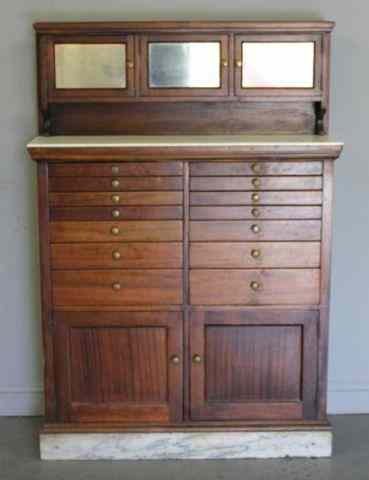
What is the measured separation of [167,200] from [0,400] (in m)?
1.28

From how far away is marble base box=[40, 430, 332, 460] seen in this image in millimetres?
3256

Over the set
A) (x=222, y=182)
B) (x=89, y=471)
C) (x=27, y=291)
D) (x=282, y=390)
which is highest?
(x=222, y=182)

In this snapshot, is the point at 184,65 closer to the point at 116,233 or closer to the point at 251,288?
the point at 116,233

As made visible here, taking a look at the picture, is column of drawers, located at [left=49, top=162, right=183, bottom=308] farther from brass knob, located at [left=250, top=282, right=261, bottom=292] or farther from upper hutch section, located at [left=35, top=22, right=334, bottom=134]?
upper hutch section, located at [left=35, top=22, right=334, bottom=134]

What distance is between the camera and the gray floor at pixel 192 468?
3.16m

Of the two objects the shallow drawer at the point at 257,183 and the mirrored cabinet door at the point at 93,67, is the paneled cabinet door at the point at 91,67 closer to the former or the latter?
the mirrored cabinet door at the point at 93,67

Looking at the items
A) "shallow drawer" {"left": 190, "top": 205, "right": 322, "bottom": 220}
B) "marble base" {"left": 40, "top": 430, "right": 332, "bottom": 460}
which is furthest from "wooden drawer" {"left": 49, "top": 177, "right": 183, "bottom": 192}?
"marble base" {"left": 40, "top": 430, "right": 332, "bottom": 460}

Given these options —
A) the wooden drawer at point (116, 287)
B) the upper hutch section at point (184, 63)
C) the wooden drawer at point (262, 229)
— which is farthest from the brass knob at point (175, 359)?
the upper hutch section at point (184, 63)

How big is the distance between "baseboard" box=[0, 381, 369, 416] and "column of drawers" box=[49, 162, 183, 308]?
724mm

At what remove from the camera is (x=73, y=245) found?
10.4 feet

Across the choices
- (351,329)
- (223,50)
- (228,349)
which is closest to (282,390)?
(228,349)

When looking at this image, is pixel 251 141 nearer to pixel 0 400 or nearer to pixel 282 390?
pixel 282 390

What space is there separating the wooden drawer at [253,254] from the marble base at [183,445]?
0.66m

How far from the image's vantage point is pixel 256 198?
10.3 ft
